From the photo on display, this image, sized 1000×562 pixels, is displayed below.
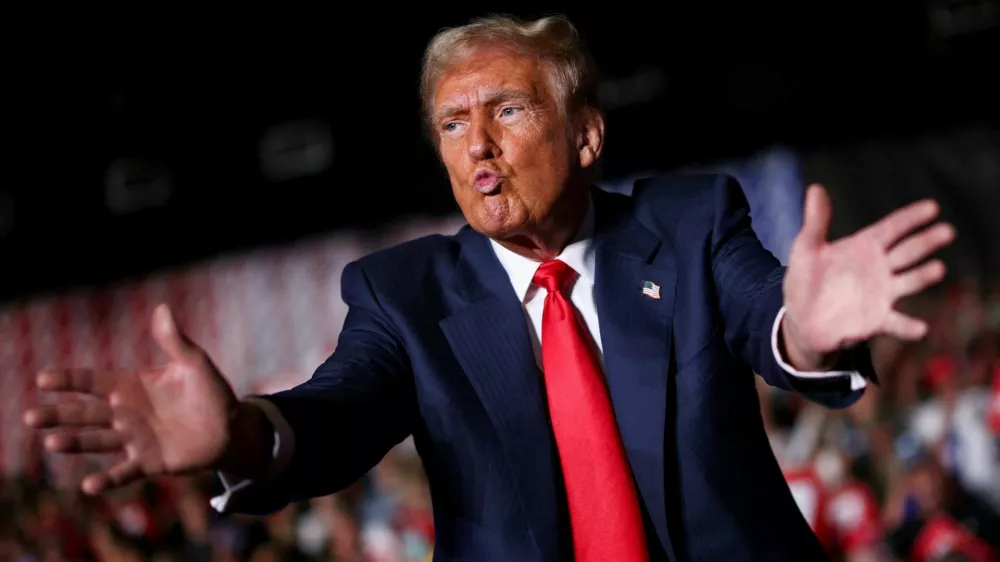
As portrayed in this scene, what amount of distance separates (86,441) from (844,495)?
12.2 feet

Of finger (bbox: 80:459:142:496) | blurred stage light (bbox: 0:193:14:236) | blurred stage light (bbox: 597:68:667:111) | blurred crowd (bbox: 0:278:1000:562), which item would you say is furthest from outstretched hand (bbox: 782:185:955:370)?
blurred stage light (bbox: 0:193:14:236)

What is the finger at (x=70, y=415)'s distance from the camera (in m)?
1.01

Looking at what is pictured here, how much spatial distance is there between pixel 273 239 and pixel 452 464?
21.7 feet

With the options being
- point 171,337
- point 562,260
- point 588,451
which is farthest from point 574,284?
point 171,337

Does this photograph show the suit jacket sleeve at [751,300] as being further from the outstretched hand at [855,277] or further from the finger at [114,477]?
the finger at [114,477]

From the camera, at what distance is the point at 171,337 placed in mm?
1052

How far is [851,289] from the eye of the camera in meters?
1.09

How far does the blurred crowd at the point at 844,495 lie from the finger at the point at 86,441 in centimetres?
297

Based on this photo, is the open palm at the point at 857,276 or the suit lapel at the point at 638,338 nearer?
the open palm at the point at 857,276

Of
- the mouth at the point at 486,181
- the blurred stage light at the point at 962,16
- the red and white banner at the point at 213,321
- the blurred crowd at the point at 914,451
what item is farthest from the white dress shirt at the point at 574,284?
the red and white banner at the point at 213,321

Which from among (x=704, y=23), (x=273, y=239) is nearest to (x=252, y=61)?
(x=273, y=239)

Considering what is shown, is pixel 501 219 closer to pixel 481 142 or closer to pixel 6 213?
pixel 481 142

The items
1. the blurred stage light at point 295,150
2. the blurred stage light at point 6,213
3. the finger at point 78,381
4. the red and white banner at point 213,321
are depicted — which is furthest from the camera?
the blurred stage light at point 6,213

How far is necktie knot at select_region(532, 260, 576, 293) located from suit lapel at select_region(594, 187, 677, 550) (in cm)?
5
